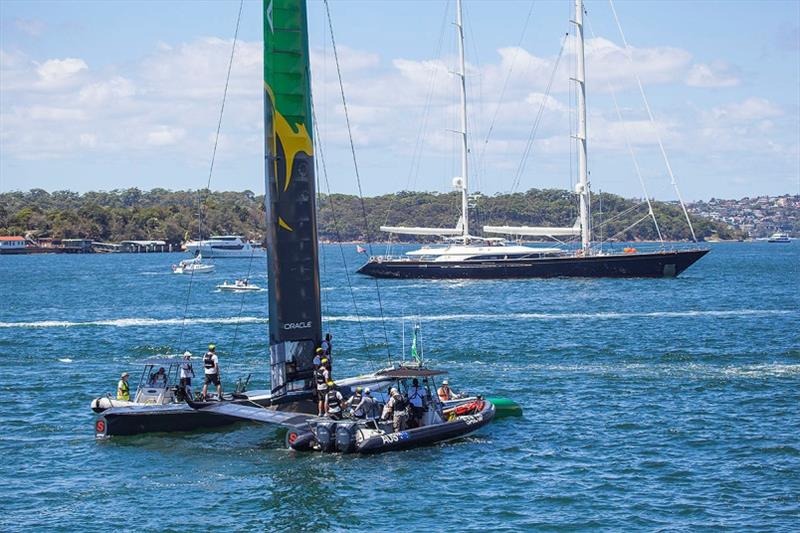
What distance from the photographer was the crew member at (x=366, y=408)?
32.6 meters

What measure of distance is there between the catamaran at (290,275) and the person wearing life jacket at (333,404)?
1452 mm

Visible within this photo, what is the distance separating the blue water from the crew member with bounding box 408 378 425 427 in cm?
118

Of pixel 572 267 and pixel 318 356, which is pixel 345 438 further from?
pixel 572 267

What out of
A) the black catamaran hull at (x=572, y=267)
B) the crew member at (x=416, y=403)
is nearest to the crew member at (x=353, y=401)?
the crew member at (x=416, y=403)

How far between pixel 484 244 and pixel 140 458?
9139 centimetres

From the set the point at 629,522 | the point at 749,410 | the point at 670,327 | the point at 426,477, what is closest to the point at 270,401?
the point at 426,477

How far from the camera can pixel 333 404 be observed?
32.8 m

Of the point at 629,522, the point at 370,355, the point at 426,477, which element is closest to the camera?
the point at 629,522

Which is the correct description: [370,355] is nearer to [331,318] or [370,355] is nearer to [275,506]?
[331,318]

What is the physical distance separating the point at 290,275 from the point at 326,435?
21.6ft

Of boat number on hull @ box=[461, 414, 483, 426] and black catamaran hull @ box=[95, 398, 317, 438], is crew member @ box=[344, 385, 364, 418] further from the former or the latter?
black catamaran hull @ box=[95, 398, 317, 438]

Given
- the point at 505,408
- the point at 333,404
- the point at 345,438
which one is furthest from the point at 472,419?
the point at 345,438

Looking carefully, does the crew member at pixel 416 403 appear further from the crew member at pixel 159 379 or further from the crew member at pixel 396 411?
the crew member at pixel 159 379

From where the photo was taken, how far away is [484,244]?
121188 mm
